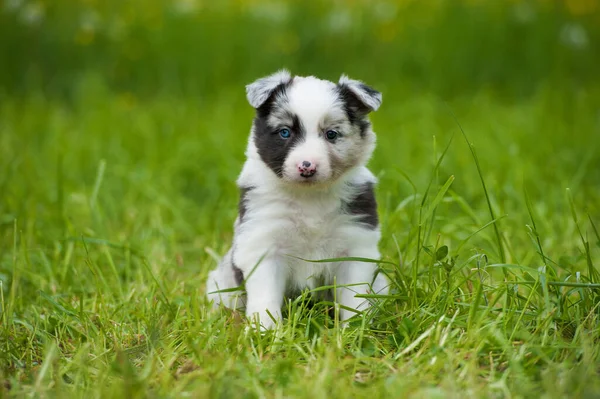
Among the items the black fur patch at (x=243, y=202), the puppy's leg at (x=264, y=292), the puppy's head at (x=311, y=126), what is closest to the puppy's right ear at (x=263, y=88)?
the puppy's head at (x=311, y=126)

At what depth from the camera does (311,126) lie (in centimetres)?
336

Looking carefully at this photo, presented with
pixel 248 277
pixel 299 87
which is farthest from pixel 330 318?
pixel 299 87

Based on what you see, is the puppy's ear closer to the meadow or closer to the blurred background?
the meadow

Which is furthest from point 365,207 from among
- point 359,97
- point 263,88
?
point 263,88

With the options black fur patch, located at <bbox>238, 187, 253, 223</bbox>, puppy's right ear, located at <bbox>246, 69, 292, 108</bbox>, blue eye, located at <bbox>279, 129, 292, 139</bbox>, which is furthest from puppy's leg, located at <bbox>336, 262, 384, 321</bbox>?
puppy's right ear, located at <bbox>246, 69, 292, 108</bbox>

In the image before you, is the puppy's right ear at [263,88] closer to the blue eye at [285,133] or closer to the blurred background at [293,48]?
the blue eye at [285,133]

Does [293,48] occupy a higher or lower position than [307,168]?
higher

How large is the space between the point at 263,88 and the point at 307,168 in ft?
1.78

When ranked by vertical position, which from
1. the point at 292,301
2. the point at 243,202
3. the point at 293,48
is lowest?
the point at 292,301

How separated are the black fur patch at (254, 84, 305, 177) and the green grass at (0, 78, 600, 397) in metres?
0.69

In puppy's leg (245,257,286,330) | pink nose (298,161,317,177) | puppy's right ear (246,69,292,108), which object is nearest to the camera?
pink nose (298,161,317,177)

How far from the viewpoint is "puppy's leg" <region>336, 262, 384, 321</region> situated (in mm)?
3453

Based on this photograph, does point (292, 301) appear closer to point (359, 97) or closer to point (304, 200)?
point (304, 200)

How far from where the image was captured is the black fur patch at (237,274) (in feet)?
11.9
